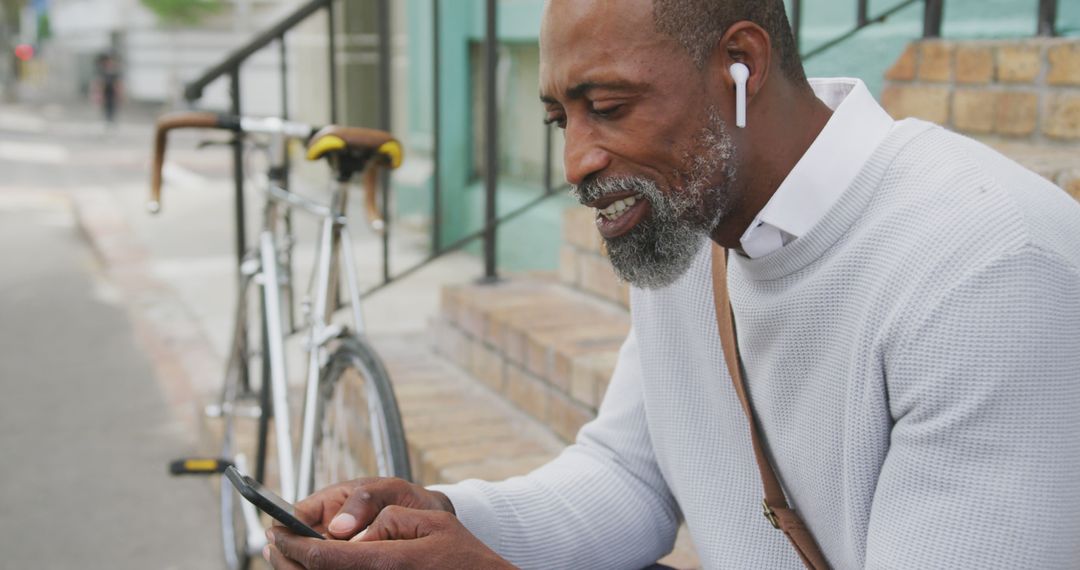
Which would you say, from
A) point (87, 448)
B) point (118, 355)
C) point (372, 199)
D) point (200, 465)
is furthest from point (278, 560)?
point (118, 355)

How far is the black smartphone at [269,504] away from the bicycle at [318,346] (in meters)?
0.86

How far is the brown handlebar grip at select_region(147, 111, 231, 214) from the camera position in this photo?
10.3ft

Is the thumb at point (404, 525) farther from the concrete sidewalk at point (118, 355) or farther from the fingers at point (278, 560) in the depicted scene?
the concrete sidewalk at point (118, 355)

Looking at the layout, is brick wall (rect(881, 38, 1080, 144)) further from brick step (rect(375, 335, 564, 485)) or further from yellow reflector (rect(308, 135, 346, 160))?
yellow reflector (rect(308, 135, 346, 160))

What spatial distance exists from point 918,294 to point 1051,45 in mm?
2030

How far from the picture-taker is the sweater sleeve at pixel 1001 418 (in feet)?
3.87

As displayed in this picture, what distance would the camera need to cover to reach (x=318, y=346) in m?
2.79

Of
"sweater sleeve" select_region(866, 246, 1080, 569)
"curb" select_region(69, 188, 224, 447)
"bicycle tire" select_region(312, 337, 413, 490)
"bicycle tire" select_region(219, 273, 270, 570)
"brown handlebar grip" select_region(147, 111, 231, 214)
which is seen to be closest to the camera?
"sweater sleeve" select_region(866, 246, 1080, 569)

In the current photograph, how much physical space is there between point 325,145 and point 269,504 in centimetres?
139

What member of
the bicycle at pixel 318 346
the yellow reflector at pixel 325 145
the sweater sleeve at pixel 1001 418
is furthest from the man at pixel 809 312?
the yellow reflector at pixel 325 145

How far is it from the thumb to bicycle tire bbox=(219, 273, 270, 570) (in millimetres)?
1746

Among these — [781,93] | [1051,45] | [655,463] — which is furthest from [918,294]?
[1051,45]

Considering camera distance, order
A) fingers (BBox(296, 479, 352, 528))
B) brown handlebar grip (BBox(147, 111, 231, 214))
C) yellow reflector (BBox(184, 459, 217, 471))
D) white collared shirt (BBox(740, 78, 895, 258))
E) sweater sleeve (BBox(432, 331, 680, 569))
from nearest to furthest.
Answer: white collared shirt (BBox(740, 78, 895, 258))
fingers (BBox(296, 479, 352, 528))
sweater sleeve (BBox(432, 331, 680, 569))
brown handlebar grip (BBox(147, 111, 231, 214))
yellow reflector (BBox(184, 459, 217, 471))

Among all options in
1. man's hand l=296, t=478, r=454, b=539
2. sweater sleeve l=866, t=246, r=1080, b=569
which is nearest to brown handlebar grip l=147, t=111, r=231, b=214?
man's hand l=296, t=478, r=454, b=539
